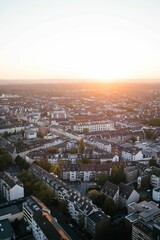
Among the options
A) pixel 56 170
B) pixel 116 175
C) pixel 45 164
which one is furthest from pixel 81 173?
pixel 45 164

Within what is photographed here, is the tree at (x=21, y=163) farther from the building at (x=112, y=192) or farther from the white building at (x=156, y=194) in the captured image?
the white building at (x=156, y=194)

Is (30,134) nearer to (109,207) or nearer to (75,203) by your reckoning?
(75,203)

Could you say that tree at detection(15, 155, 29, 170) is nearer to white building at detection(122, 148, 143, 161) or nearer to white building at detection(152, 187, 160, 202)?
white building at detection(122, 148, 143, 161)

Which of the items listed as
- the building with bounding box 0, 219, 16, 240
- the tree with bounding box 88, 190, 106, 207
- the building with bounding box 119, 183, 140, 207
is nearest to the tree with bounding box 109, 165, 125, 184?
the building with bounding box 119, 183, 140, 207

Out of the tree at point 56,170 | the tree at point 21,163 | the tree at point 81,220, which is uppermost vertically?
the tree at point 56,170

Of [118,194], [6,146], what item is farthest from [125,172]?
[6,146]

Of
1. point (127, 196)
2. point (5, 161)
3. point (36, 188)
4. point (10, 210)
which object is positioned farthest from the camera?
point (5, 161)

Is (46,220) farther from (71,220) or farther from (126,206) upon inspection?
(126,206)

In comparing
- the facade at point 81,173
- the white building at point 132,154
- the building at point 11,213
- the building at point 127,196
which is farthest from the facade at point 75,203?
the white building at point 132,154
